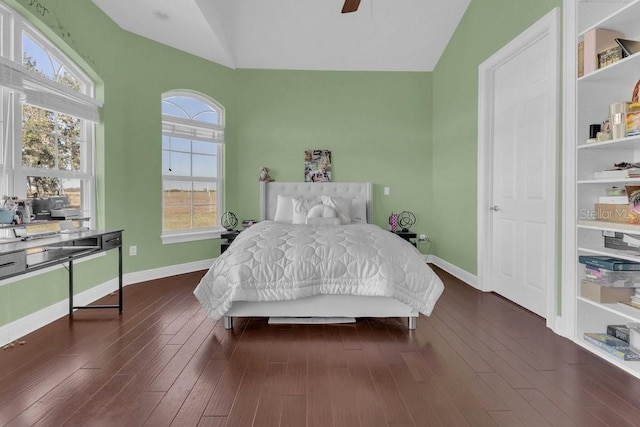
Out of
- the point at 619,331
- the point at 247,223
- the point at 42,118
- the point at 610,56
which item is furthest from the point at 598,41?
the point at 42,118

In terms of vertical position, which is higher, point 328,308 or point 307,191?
point 307,191

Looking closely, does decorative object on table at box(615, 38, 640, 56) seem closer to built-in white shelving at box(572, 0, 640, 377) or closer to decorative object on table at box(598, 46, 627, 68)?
decorative object on table at box(598, 46, 627, 68)

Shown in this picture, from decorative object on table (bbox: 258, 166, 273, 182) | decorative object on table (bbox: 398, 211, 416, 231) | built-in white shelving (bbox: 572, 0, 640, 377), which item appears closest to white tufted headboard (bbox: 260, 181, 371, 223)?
decorative object on table (bbox: 258, 166, 273, 182)

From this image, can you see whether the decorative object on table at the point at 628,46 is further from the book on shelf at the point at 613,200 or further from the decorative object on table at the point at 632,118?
the book on shelf at the point at 613,200

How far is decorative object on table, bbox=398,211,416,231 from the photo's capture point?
5.40 m

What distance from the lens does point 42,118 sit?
3.05 meters

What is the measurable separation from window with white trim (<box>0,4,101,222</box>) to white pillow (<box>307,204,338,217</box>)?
7.78 ft

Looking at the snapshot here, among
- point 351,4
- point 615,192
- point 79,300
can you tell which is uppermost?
point 351,4

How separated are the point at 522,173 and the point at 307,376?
277 cm

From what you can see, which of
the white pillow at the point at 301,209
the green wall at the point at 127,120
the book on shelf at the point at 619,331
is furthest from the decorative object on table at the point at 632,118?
the green wall at the point at 127,120

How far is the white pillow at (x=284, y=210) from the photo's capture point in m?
4.75

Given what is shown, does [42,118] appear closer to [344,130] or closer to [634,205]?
[344,130]

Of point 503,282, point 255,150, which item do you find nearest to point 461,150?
point 503,282

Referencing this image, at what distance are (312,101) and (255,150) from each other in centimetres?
114
